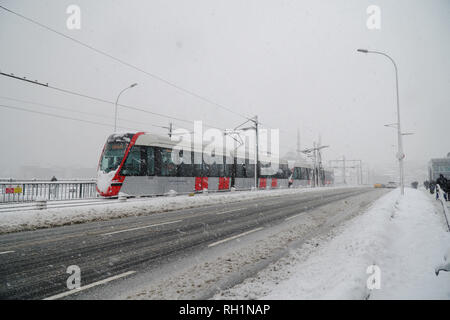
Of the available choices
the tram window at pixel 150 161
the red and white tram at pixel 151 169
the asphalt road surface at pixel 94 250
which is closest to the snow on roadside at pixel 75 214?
the asphalt road surface at pixel 94 250

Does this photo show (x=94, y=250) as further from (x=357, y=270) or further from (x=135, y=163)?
(x=135, y=163)

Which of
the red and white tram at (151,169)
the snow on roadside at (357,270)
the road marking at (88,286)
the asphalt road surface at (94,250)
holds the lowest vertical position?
the asphalt road surface at (94,250)

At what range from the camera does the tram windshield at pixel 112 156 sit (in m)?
15.6

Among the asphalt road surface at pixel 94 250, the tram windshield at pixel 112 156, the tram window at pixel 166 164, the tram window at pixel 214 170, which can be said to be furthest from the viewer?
the tram window at pixel 214 170

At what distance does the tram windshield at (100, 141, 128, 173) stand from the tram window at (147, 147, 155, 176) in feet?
5.92

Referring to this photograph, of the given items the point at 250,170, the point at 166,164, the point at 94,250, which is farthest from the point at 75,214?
the point at 250,170

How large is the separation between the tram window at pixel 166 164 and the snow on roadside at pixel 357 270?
45.0ft

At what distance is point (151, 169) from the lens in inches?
685

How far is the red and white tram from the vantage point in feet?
51.5

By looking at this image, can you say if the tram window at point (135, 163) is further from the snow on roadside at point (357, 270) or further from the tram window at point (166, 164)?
the snow on roadside at point (357, 270)

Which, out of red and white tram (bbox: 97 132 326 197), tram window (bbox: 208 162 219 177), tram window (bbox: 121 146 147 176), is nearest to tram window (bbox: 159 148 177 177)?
red and white tram (bbox: 97 132 326 197)
